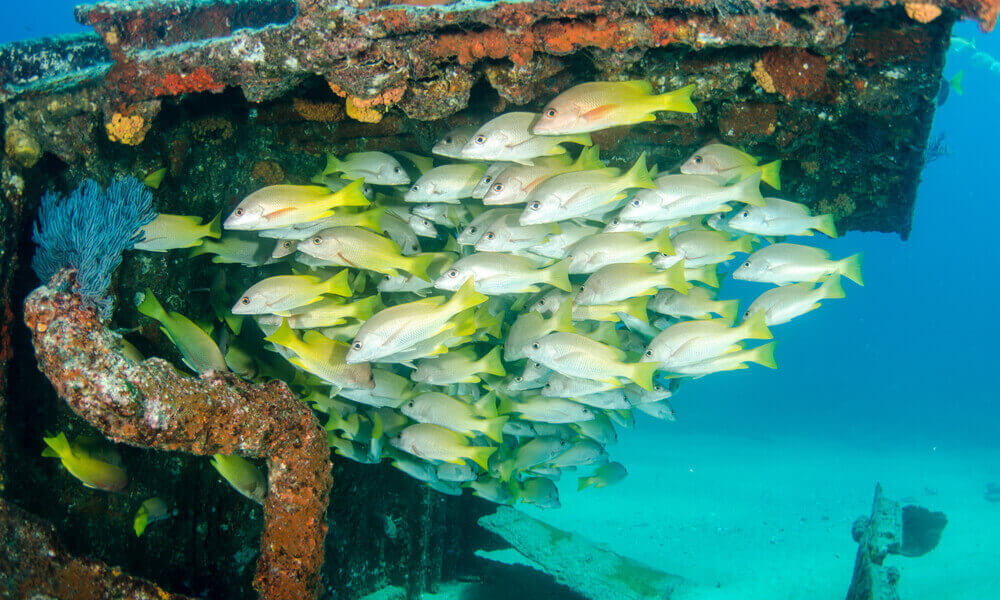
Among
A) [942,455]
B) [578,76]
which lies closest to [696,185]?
[578,76]

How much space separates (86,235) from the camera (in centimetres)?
302

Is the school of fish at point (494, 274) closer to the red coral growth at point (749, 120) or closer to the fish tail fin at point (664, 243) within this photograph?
the fish tail fin at point (664, 243)

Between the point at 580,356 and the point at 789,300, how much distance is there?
188 cm

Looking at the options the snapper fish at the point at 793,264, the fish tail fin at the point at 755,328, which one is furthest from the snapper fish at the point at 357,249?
the snapper fish at the point at 793,264

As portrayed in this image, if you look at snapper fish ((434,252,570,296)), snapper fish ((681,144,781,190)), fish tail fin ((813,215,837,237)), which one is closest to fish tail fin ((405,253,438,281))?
snapper fish ((434,252,570,296))

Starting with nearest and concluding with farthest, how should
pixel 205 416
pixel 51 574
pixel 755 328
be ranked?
1. pixel 205 416
2. pixel 51 574
3. pixel 755 328

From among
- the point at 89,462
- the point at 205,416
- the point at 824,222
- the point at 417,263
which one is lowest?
the point at 89,462

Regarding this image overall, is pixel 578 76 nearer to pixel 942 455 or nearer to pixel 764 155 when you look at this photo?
pixel 764 155

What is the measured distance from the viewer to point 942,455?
26.1 meters

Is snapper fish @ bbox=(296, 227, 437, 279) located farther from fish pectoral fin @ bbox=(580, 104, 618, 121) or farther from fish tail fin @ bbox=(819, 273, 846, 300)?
fish tail fin @ bbox=(819, 273, 846, 300)

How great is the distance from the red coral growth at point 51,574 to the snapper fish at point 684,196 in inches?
150

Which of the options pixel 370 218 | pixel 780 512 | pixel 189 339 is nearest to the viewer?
pixel 189 339

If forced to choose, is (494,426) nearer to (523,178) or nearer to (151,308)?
(523,178)

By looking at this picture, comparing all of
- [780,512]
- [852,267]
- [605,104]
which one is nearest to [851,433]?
[780,512]
